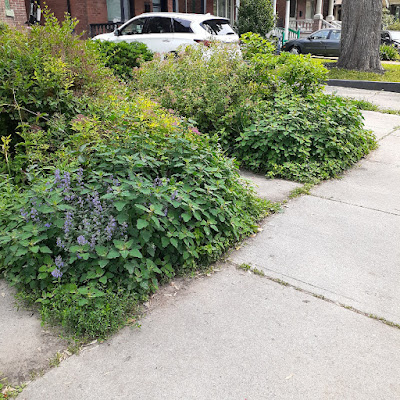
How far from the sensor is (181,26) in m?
13.0

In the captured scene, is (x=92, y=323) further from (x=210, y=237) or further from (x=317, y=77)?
(x=317, y=77)

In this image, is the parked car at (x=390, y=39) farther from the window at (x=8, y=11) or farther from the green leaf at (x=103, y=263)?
the green leaf at (x=103, y=263)

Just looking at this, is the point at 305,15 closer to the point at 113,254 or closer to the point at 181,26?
the point at 181,26

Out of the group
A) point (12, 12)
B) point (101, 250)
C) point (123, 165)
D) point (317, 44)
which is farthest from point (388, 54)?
point (101, 250)

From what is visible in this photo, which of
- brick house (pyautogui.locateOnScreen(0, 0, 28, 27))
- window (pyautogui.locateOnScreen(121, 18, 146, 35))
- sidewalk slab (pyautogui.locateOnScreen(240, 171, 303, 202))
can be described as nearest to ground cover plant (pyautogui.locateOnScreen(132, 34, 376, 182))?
sidewalk slab (pyautogui.locateOnScreen(240, 171, 303, 202))

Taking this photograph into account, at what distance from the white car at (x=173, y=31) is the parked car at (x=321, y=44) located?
11.6 metres

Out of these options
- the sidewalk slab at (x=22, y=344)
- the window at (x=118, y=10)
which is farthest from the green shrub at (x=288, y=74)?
the window at (x=118, y=10)


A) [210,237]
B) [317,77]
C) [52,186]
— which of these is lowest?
[210,237]

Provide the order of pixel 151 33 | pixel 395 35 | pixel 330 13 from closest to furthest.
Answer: pixel 151 33 < pixel 395 35 < pixel 330 13

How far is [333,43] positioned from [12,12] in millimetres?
15850

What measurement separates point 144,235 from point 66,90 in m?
2.23

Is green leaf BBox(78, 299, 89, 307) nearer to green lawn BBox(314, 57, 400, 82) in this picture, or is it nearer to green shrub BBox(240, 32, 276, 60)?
green shrub BBox(240, 32, 276, 60)

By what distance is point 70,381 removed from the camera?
2559 millimetres

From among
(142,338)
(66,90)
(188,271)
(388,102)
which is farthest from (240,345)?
(388,102)
